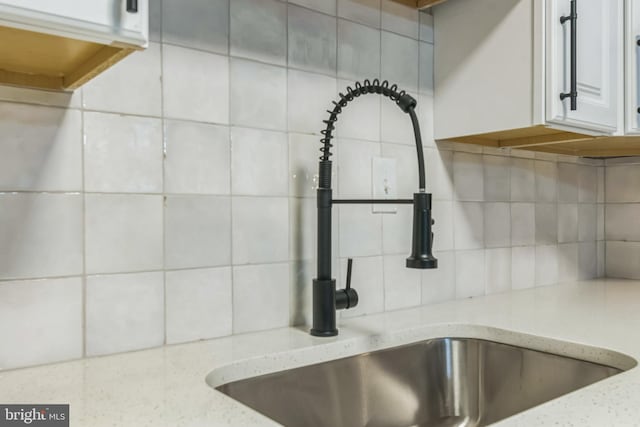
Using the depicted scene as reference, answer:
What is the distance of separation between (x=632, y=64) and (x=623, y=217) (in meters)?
0.83

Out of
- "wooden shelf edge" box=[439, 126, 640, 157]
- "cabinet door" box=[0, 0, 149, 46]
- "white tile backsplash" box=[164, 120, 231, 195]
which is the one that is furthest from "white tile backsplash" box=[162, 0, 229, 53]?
"wooden shelf edge" box=[439, 126, 640, 157]

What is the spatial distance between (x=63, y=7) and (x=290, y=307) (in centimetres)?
75

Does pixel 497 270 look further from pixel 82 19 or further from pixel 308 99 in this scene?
pixel 82 19

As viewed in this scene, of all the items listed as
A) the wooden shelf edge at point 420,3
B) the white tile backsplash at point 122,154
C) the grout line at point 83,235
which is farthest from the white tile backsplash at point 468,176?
the grout line at point 83,235

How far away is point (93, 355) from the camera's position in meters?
0.88

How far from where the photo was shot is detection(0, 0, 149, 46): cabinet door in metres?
0.53

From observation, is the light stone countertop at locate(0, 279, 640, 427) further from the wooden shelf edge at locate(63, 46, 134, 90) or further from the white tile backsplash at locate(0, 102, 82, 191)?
the wooden shelf edge at locate(63, 46, 134, 90)

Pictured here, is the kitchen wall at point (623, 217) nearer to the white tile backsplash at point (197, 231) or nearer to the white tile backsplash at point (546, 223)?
the white tile backsplash at point (546, 223)

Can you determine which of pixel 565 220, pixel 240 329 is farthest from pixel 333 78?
pixel 565 220

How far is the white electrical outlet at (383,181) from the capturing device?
1.29m

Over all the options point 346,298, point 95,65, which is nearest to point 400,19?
point 346,298

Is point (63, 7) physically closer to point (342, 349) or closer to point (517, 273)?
point (342, 349)
